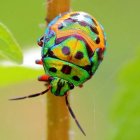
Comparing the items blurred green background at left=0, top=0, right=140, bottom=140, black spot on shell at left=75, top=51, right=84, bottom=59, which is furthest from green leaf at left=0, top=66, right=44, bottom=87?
black spot on shell at left=75, top=51, right=84, bottom=59

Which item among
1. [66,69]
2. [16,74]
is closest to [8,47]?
[16,74]

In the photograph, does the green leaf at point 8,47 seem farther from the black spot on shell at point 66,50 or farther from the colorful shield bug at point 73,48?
the black spot on shell at point 66,50

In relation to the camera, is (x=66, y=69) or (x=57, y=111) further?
(x=66, y=69)

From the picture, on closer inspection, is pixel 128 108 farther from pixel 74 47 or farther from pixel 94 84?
pixel 94 84

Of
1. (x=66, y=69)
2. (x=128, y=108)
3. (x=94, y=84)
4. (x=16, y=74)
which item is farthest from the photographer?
(x=94, y=84)

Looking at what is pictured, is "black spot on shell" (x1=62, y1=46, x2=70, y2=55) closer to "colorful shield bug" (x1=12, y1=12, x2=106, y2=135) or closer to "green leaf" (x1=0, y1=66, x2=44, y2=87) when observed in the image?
"colorful shield bug" (x1=12, y1=12, x2=106, y2=135)

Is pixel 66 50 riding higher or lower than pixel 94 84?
higher

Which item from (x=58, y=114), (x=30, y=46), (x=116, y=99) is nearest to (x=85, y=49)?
(x=30, y=46)

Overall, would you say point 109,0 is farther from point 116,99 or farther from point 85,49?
point 116,99
